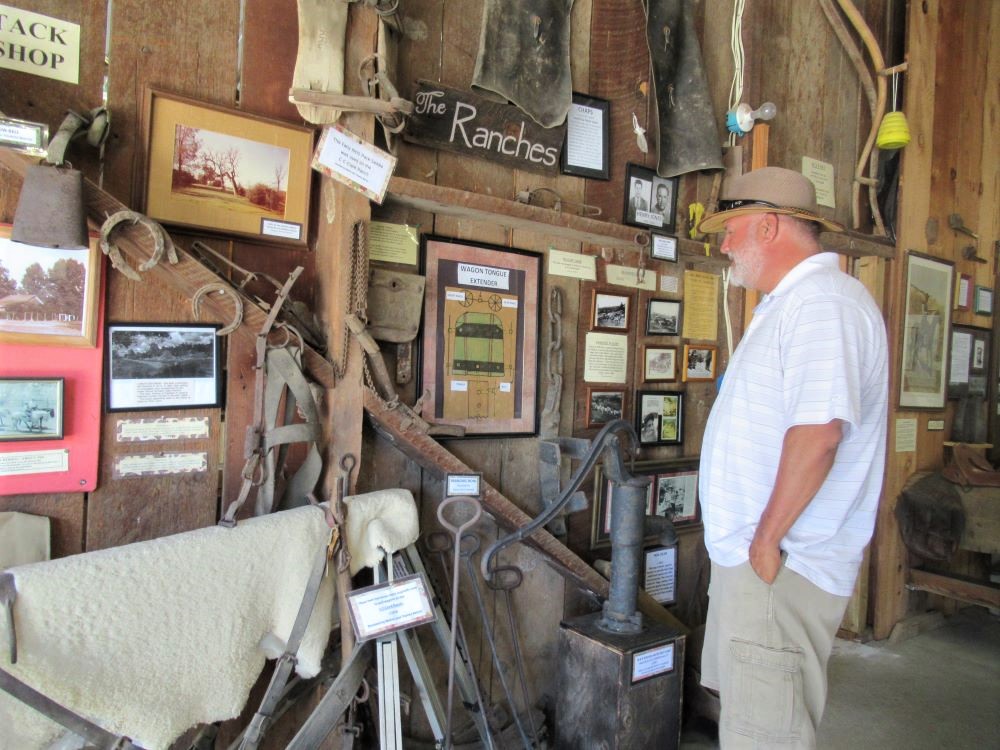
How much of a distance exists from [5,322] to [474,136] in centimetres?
130

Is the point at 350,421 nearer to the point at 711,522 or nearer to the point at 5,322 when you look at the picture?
the point at 5,322

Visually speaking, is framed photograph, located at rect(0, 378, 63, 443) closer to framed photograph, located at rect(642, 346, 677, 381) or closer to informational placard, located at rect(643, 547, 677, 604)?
framed photograph, located at rect(642, 346, 677, 381)

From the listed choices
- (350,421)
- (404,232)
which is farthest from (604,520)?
(404,232)

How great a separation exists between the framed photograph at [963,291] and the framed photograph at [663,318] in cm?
205

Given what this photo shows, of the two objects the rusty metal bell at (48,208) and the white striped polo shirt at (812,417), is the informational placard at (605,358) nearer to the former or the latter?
the white striped polo shirt at (812,417)

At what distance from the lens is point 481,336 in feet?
6.57

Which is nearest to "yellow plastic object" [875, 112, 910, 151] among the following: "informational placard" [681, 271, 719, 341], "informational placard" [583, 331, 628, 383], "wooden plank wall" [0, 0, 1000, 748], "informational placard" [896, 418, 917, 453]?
"wooden plank wall" [0, 0, 1000, 748]

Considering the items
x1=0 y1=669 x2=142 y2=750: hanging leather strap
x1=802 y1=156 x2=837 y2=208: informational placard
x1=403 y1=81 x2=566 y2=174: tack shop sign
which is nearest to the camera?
x1=0 y1=669 x2=142 y2=750: hanging leather strap

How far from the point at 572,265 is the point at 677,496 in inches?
40.0

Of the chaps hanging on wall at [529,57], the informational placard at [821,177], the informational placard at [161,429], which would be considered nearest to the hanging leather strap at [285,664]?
the informational placard at [161,429]

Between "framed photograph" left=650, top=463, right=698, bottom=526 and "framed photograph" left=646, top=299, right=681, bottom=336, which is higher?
"framed photograph" left=646, top=299, right=681, bottom=336

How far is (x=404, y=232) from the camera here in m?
1.85

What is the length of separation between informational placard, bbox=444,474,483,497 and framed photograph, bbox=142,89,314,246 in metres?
0.74

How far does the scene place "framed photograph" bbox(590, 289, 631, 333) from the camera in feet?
7.45
